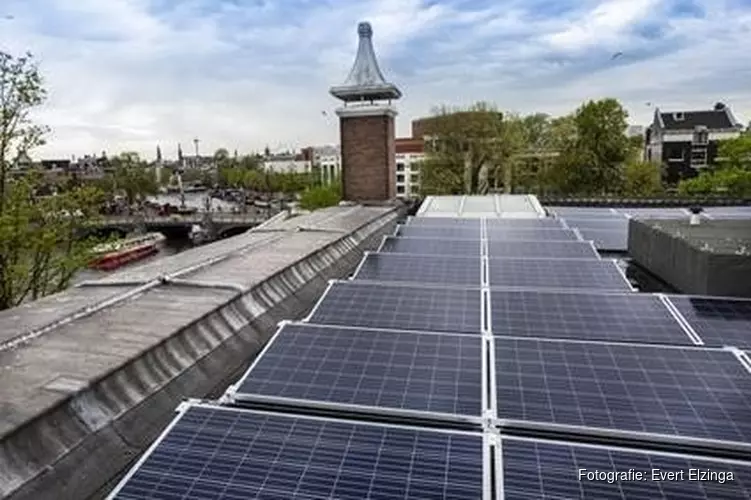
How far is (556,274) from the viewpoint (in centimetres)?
945

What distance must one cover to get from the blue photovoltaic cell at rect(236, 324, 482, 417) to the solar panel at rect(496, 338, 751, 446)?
37 centimetres

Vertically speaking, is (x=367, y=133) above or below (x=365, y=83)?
below

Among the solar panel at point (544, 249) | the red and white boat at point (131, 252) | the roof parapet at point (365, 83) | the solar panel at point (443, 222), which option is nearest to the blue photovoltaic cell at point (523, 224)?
the solar panel at point (443, 222)

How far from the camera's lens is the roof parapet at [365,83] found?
2034 centimetres

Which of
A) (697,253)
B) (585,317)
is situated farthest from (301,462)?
(697,253)

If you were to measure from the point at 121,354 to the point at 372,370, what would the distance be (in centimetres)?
243

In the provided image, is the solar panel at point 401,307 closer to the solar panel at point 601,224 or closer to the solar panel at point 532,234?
the solar panel at point 532,234

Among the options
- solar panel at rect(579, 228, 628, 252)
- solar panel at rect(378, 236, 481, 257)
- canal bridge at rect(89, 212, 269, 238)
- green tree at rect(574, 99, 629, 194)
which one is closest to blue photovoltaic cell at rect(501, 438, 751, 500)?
solar panel at rect(378, 236, 481, 257)

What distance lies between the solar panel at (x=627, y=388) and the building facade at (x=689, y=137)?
76891mm

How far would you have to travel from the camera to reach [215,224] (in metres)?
73.3

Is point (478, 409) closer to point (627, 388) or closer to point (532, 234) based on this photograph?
point (627, 388)

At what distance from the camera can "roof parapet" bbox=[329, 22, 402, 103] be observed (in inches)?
801

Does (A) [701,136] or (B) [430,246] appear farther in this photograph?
(A) [701,136]

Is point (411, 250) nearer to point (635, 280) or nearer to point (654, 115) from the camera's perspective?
point (635, 280)
